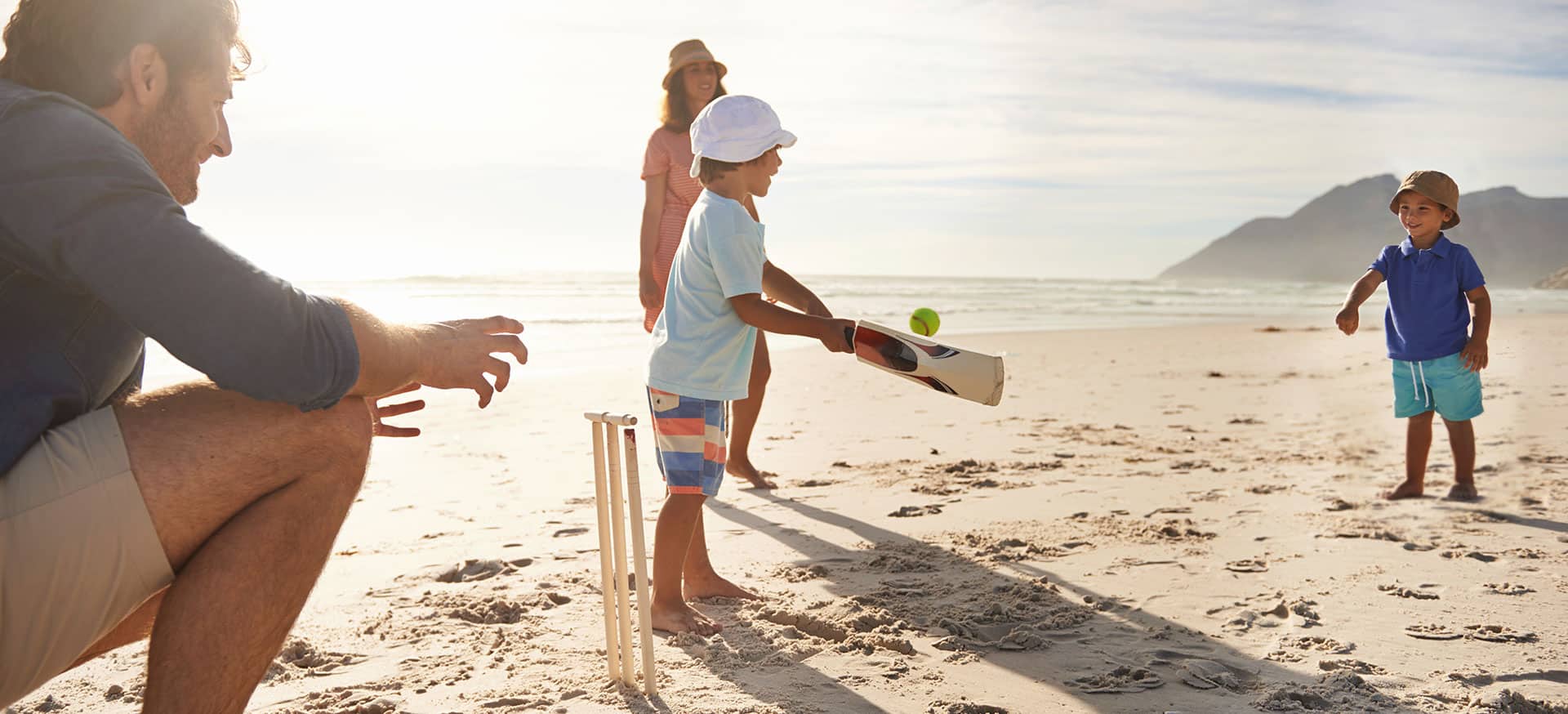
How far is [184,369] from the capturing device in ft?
32.9

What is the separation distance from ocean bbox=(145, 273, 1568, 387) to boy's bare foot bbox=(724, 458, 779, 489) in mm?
4936

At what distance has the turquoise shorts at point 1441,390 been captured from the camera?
5.15 meters

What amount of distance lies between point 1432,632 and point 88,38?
3500 millimetres

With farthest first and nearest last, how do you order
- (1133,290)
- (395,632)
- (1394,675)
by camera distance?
(1133,290), (395,632), (1394,675)

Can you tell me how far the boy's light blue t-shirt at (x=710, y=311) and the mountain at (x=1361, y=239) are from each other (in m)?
58.0

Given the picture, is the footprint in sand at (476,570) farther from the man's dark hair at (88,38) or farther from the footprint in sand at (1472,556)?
the footprint in sand at (1472,556)

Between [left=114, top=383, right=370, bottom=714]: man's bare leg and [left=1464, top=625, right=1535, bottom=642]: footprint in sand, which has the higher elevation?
[left=114, top=383, right=370, bottom=714]: man's bare leg

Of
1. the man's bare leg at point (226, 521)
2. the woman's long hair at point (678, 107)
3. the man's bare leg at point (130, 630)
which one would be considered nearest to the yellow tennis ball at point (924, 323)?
the woman's long hair at point (678, 107)

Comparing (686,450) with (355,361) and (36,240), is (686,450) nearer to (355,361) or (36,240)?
(355,361)

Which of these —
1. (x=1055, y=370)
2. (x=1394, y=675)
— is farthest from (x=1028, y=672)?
(x=1055, y=370)

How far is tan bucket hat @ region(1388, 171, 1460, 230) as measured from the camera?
5164 mm

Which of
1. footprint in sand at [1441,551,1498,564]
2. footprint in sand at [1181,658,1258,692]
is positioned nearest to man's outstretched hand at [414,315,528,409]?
footprint in sand at [1181,658,1258,692]

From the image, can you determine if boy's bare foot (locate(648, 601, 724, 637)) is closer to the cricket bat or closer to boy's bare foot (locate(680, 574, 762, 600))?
boy's bare foot (locate(680, 574, 762, 600))

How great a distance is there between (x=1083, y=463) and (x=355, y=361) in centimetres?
464
